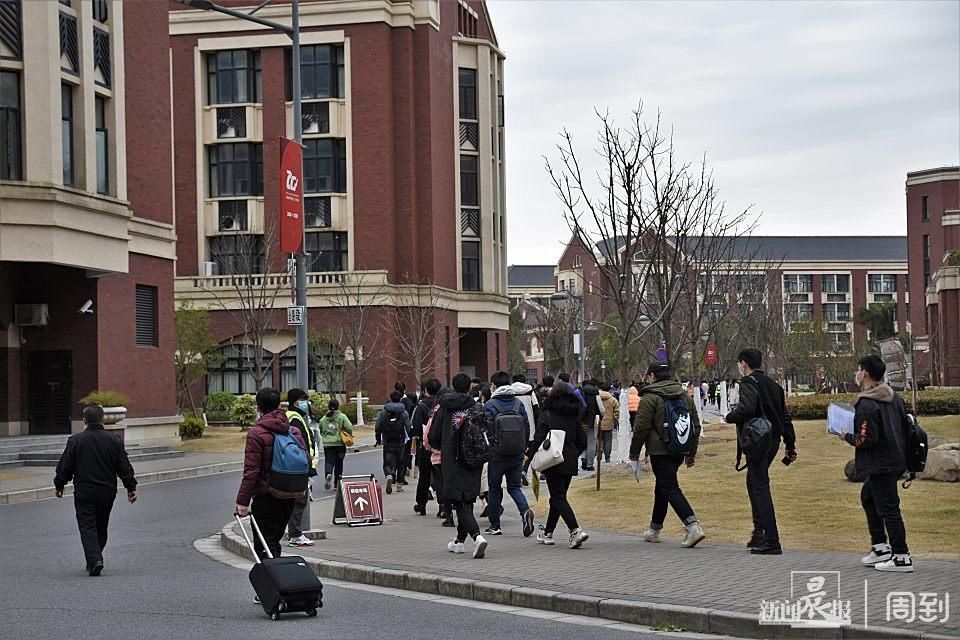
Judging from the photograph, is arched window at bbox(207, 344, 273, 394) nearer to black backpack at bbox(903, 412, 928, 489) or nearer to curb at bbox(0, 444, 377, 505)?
curb at bbox(0, 444, 377, 505)

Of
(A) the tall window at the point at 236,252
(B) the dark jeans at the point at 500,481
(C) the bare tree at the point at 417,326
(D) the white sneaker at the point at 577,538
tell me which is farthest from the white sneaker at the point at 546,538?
(A) the tall window at the point at 236,252

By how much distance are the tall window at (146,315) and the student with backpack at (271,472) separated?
2637cm

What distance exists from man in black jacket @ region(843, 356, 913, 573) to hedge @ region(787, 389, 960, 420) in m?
24.4

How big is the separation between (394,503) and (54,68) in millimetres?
17094

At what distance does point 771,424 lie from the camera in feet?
39.5

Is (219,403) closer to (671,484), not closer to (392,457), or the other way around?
(392,457)

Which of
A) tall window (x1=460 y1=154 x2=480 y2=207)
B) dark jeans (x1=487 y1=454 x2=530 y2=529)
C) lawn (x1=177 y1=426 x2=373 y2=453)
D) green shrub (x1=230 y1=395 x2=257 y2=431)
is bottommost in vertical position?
lawn (x1=177 y1=426 x2=373 y2=453)

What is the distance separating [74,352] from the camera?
110 feet

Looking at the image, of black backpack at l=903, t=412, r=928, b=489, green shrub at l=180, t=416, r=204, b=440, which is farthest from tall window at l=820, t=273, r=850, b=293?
black backpack at l=903, t=412, r=928, b=489

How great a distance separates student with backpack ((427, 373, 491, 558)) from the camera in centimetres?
1284

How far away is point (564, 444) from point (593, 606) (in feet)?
12.1

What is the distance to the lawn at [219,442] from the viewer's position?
36.7 m

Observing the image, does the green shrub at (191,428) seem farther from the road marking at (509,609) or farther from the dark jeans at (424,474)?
the road marking at (509,609)

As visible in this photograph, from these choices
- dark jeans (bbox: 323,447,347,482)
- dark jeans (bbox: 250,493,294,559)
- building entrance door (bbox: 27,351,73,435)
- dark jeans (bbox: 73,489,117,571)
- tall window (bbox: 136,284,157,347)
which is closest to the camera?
dark jeans (bbox: 250,493,294,559)
